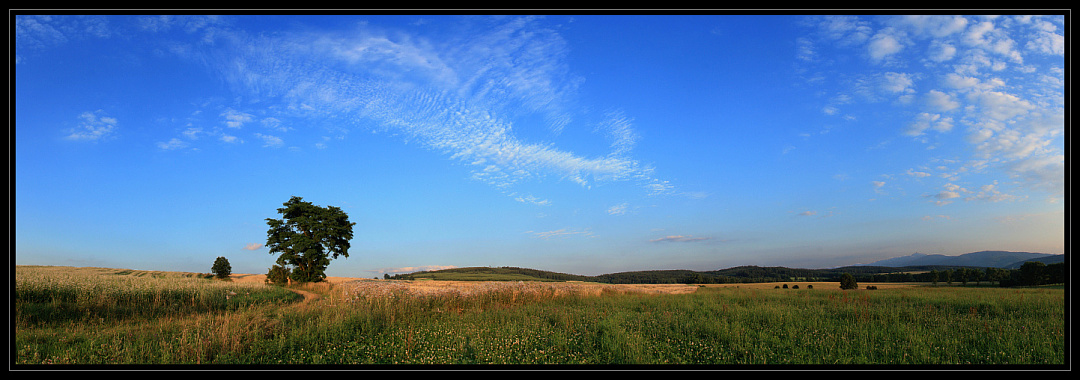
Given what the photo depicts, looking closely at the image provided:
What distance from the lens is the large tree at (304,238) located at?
31.2 metres

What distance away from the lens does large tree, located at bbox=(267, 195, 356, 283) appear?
31.2 meters

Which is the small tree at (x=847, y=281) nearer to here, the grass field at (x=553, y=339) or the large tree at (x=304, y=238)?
the grass field at (x=553, y=339)

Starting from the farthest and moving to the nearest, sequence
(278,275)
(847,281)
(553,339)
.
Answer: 1. (278,275)
2. (847,281)
3. (553,339)

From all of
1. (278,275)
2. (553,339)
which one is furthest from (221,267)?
(553,339)

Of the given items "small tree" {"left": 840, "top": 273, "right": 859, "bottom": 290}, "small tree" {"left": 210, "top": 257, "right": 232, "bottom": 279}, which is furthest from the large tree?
"small tree" {"left": 840, "top": 273, "right": 859, "bottom": 290}

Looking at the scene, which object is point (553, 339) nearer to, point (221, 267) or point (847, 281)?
point (847, 281)

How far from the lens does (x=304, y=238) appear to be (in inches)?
1217

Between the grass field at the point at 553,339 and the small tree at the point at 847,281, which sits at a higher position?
the grass field at the point at 553,339

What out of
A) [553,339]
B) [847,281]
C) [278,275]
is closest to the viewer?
[553,339]

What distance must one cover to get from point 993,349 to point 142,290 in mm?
24008

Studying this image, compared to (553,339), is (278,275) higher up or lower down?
lower down

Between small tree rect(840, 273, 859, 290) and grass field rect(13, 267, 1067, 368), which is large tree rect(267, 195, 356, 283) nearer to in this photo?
grass field rect(13, 267, 1067, 368)

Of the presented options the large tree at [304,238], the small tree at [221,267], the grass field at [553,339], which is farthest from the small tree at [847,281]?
the small tree at [221,267]

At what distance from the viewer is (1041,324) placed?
26.9 ft
